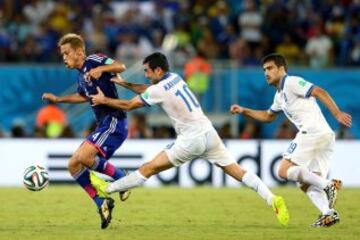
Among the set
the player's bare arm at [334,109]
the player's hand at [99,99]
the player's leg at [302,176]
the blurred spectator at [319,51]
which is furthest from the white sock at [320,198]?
the blurred spectator at [319,51]

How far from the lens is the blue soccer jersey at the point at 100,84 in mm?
13086

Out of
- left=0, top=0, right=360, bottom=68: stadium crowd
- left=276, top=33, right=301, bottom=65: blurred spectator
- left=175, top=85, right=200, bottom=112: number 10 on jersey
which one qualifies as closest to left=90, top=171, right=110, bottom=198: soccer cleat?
left=175, top=85, right=200, bottom=112: number 10 on jersey

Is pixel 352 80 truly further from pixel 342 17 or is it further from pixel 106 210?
pixel 106 210

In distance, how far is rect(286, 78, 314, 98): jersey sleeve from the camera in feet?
41.1

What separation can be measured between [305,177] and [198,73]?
10.7m

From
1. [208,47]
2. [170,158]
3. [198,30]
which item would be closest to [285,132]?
[208,47]

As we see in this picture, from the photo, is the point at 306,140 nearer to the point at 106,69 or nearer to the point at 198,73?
the point at 106,69

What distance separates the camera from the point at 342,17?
25.0 metres

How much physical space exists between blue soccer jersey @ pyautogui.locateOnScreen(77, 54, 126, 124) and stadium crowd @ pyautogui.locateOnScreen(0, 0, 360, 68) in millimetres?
10568

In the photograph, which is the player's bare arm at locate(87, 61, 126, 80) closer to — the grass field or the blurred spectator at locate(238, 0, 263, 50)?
the grass field

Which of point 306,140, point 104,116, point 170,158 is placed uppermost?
point 104,116

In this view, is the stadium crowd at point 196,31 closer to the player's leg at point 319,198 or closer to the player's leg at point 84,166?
the player's leg at point 84,166

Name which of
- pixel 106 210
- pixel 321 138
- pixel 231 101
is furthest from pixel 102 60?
pixel 231 101

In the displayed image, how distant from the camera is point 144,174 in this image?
41.1ft
